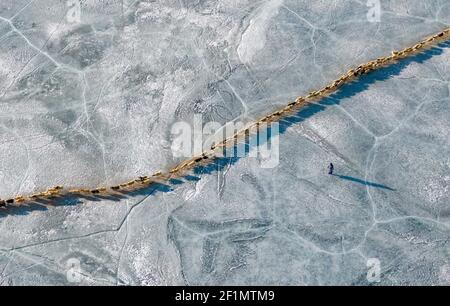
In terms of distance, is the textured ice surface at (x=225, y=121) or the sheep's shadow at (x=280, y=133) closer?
the textured ice surface at (x=225, y=121)

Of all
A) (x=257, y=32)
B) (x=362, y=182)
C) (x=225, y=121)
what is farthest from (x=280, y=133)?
(x=257, y=32)

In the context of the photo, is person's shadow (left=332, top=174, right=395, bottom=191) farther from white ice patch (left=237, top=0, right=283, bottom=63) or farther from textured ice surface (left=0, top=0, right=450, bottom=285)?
white ice patch (left=237, top=0, right=283, bottom=63)

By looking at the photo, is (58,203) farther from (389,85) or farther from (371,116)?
(389,85)

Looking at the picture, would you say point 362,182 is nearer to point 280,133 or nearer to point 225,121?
point 280,133

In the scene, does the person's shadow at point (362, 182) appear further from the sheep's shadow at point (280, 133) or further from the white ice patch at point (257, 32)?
the white ice patch at point (257, 32)

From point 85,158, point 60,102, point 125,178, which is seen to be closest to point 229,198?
point 125,178

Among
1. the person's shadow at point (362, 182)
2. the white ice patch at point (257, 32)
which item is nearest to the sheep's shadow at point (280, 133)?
the person's shadow at point (362, 182)
